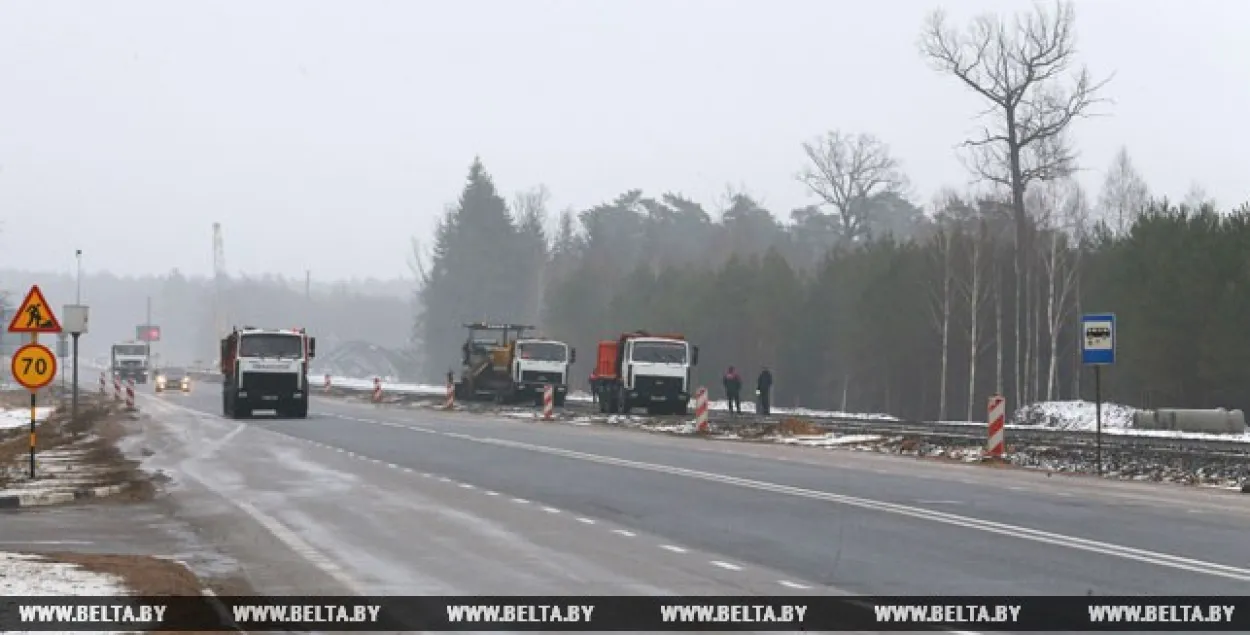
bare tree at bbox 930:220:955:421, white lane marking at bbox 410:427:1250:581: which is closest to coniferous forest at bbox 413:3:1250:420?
bare tree at bbox 930:220:955:421

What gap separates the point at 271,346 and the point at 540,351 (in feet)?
55.0

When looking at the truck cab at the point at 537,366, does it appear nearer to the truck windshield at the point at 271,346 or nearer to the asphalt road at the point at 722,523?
the truck windshield at the point at 271,346

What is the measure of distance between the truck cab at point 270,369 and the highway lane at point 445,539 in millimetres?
23604

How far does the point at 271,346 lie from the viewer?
54.4 m

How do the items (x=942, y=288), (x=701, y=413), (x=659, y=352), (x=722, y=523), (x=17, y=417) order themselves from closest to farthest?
(x=722, y=523), (x=701, y=413), (x=659, y=352), (x=17, y=417), (x=942, y=288)

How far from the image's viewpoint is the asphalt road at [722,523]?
14.0 m

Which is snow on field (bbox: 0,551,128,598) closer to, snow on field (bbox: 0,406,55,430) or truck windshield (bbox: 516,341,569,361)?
snow on field (bbox: 0,406,55,430)

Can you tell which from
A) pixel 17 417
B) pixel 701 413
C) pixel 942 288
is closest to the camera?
pixel 701 413

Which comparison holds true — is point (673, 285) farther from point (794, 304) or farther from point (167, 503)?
point (167, 503)

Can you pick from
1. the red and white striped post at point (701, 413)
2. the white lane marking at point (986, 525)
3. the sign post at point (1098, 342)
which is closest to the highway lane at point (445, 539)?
the white lane marking at point (986, 525)

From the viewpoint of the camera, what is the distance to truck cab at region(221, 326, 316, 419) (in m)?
54.2

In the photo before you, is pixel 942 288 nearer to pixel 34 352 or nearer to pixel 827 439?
pixel 827 439

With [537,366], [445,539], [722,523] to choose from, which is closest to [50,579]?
[445,539]

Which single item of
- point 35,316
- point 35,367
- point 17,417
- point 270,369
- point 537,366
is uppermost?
point 35,316
